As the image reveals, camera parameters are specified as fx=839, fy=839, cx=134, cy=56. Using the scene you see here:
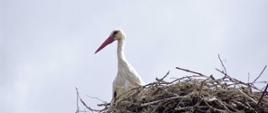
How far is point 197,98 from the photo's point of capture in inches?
256

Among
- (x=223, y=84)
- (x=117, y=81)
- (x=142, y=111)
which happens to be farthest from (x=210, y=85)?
(x=117, y=81)

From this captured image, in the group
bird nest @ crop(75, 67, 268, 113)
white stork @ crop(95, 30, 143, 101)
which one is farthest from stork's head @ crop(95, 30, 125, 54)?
bird nest @ crop(75, 67, 268, 113)

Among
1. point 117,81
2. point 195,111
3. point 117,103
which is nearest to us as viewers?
point 195,111

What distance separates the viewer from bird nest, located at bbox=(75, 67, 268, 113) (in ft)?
21.1

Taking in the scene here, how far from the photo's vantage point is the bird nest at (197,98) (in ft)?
21.1

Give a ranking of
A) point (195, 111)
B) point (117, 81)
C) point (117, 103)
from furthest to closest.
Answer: point (117, 81) → point (117, 103) → point (195, 111)

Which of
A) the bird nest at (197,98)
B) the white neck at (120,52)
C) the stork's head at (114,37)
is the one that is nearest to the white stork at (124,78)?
the white neck at (120,52)

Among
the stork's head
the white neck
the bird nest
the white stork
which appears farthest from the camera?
the stork's head

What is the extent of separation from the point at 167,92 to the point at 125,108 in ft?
1.24

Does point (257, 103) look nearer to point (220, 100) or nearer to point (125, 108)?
point (220, 100)

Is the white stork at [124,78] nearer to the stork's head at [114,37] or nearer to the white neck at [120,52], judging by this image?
the white neck at [120,52]

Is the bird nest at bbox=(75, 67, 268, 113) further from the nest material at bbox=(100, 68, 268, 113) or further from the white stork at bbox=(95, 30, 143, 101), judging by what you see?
the white stork at bbox=(95, 30, 143, 101)

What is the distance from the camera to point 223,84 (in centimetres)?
665

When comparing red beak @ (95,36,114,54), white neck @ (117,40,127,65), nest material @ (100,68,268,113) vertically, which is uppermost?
red beak @ (95,36,114,54)
